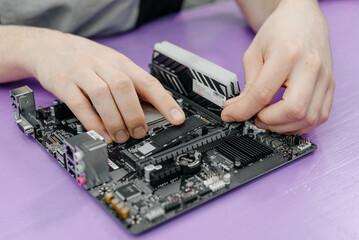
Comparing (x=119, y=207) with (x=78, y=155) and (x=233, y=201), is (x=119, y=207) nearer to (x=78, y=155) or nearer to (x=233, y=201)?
(x=78, y=155)

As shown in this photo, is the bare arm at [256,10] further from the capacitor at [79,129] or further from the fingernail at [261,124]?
the capacitor at [79,129]

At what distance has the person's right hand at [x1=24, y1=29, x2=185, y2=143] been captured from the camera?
51.5 inches

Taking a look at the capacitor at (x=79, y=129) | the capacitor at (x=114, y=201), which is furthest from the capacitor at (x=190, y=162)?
the capacitor at (x=79, y=129)

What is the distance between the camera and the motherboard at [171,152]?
1.08 metres

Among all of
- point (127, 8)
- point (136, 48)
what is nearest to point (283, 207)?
point (136, 48)

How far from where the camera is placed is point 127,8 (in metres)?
2.13

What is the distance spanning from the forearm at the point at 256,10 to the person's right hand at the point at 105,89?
3.10 feet

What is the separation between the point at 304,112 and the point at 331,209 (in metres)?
0.32

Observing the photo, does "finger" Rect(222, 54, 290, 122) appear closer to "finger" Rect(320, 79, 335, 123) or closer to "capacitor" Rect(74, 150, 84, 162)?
"finger" Rect(320, 79, 335, 123)

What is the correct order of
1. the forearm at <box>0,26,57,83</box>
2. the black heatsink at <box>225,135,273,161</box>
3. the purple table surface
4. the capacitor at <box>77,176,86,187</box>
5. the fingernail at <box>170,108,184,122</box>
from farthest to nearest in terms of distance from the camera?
the forearm at <box>0,26,57,83</box>
the fingernail at <box>170,108,184,122</box>
the black heatsink at <box>225,135,273,161</box>
the capacitor at <box>77,176,86,187</box>
the purple table surface

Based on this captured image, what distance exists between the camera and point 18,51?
1.67m

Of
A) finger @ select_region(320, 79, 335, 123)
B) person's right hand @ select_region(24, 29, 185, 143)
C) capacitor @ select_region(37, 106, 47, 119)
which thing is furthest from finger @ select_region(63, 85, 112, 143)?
finger @ select_region(320, 79, 335, 123)

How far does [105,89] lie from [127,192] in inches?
14.7

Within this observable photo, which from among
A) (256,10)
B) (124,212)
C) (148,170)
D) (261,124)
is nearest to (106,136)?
(148,170)
